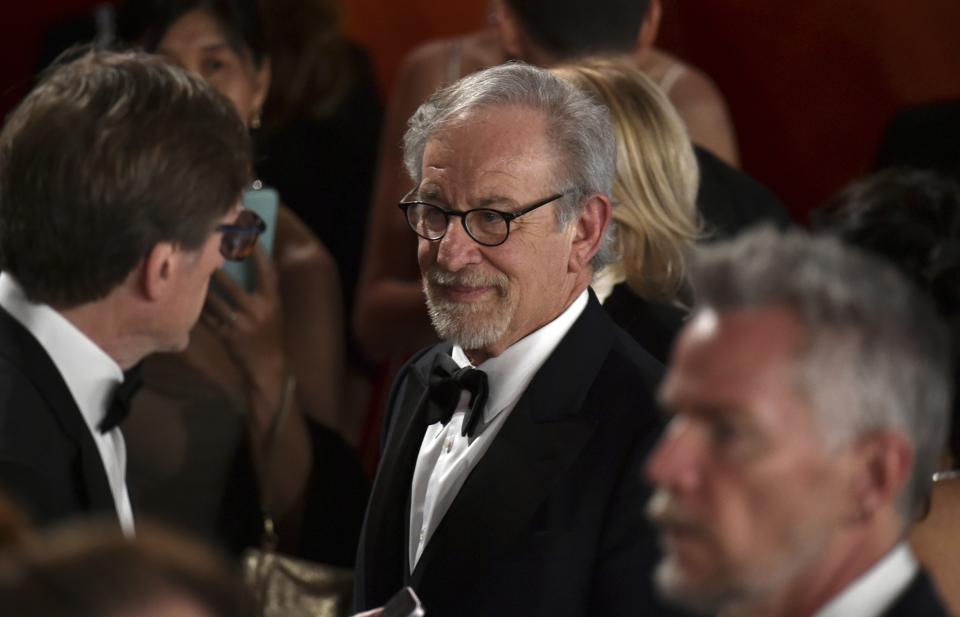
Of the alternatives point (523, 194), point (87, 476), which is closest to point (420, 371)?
point (523, 194)

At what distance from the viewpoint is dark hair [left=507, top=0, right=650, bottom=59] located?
12.7 feet

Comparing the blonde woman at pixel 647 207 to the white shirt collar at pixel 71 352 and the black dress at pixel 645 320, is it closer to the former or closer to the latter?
the black dress at pixel 645 320

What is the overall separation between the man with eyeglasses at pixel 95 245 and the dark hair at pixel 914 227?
50.6 inches

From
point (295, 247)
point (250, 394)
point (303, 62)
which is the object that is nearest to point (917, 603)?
point (250, 394)

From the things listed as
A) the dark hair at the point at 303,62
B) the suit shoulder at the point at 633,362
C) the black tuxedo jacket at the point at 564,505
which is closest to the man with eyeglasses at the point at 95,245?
the black tuxedo jacket at the point at 564,505

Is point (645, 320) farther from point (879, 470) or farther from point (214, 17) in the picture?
point (214, 17)

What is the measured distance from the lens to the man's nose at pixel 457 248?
2.57m

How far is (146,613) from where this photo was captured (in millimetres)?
1345

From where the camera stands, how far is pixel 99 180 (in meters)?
2.54

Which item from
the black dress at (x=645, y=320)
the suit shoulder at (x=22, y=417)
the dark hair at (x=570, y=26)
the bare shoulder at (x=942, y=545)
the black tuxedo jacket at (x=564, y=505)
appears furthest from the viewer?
the dark hair at (x=570, y=26)

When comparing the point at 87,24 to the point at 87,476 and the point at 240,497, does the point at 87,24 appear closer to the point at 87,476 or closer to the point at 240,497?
the point at 240,497

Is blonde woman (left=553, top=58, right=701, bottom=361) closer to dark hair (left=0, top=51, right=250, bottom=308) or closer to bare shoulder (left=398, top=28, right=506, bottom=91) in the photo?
dark hair (left=0, top=51, right=250, bottom=308)

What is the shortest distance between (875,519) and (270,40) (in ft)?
10.6

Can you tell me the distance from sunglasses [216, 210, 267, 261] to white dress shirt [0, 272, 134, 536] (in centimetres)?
28
